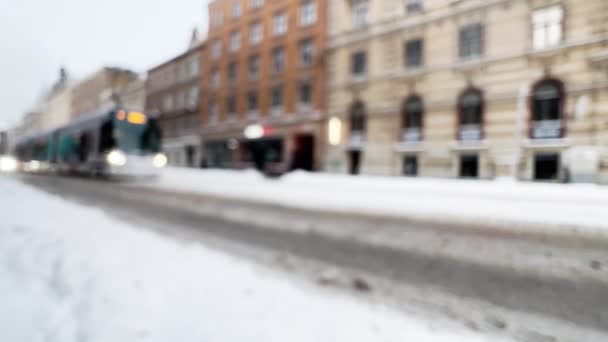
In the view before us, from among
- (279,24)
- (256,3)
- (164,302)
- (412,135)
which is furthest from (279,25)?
(164,302)

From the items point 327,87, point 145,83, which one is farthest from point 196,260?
point 145,83

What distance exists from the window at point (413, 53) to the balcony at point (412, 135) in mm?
3351

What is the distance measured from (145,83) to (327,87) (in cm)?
2357

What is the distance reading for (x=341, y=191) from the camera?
31.2ft

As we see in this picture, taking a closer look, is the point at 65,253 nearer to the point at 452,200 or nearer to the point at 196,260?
the point at 196,260

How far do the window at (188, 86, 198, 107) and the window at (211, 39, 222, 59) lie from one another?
20.6ft

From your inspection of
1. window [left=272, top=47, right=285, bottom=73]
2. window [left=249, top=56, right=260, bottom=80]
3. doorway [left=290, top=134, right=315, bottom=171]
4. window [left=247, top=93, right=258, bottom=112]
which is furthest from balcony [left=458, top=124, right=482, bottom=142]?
window [left=249, top=56, right=260, bottom=80]

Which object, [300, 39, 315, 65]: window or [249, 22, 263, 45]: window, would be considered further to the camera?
[249, 22, 263, 45]: window

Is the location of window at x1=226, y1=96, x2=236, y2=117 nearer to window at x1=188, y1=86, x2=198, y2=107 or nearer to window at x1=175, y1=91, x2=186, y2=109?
window at x1=188, y1=86, x2=198, y2=107

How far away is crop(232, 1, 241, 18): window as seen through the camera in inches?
712

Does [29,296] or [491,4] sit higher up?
[491,4]

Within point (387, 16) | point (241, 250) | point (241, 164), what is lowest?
point (241, 250)

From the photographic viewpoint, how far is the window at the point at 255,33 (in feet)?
63.7

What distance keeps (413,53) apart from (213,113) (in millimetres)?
16482
